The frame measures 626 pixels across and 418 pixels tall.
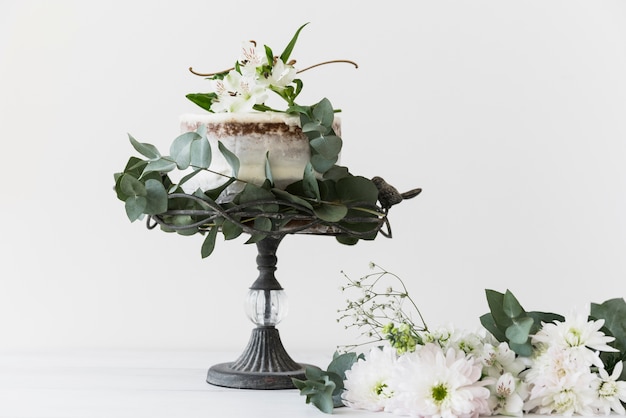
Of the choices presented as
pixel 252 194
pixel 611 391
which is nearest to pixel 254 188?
pixel 252 194

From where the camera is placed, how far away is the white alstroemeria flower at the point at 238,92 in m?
1.13

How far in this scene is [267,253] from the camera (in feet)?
3.96

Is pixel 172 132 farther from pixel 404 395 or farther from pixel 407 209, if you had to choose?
pixel 404 395

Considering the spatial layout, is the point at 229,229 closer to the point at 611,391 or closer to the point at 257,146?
the point at 257,146

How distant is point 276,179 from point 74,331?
2.44ft

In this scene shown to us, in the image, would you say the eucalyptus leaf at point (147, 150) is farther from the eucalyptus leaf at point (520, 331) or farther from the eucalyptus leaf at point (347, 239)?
the eucalyptus leaf at point (520, 331)

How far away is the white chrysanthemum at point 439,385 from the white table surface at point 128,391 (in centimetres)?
6

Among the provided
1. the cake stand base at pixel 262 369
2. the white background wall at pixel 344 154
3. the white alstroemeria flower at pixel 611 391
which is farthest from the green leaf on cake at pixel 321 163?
the white background wall at pixel 344 154

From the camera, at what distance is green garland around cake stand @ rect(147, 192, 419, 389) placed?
3.52ft

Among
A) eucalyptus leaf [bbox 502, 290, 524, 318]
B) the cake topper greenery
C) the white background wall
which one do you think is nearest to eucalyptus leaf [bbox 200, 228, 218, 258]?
the cake topper greenery

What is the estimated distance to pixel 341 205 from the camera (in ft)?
3.58

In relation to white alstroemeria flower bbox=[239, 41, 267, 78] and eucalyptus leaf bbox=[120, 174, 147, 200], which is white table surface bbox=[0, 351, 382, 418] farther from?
white alstroemeria flower bbox=[239, 41, 267, 78]

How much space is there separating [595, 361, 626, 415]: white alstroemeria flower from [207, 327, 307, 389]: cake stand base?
35 centimetres

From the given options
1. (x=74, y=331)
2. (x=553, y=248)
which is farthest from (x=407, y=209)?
(x=74, y=331)
